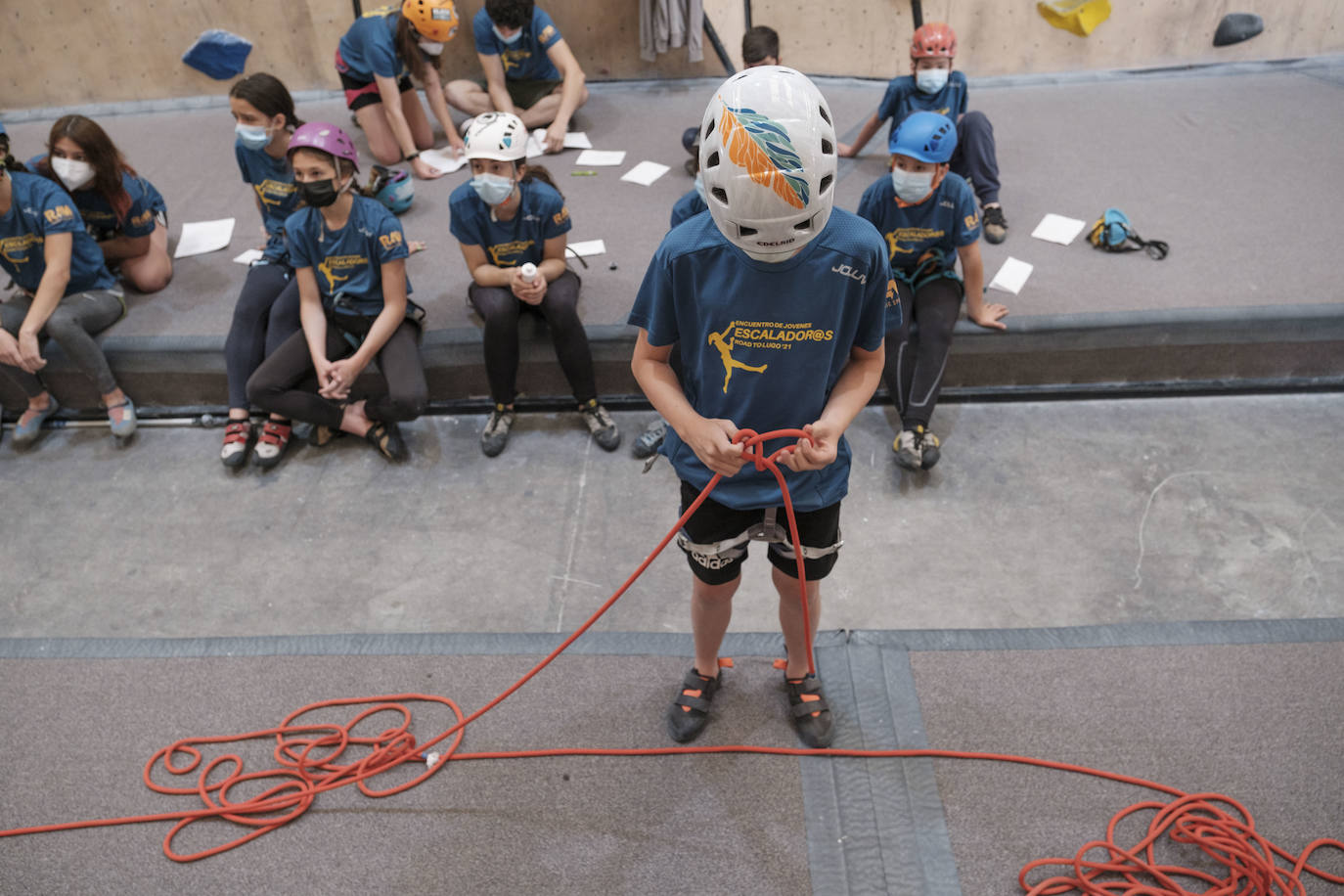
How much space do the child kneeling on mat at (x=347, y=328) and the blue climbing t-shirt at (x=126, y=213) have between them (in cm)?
89

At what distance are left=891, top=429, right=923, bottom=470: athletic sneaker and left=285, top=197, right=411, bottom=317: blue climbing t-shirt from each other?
1.75 meters

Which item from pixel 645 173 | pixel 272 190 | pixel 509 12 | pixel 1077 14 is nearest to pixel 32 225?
pixel 272 190

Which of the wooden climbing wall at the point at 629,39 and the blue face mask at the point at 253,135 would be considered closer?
the blue face mask at the point at 253,135

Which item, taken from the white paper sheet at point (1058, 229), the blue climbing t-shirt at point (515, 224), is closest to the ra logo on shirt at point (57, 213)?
the blue climbing t-shirt at point (515, 224)

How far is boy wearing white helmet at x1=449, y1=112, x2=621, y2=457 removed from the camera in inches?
110

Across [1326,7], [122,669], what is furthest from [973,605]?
[1326,7]

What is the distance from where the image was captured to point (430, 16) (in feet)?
12.7

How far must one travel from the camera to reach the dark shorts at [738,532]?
65.5 inches

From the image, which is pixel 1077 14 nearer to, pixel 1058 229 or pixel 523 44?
pixel 1058 229

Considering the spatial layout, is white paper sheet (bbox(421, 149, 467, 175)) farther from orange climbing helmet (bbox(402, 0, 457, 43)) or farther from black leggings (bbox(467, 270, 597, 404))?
black leggings (bbox(467, 270, 597, 404))

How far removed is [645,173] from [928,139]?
1.83m

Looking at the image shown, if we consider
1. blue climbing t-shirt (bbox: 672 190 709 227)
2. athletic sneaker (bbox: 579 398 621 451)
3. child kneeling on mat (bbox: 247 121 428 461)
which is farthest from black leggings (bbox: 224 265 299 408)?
blue climbing t-shirt (bbox: 672 190 709 227)

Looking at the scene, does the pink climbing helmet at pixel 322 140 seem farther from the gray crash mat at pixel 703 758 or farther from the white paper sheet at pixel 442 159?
the white paper sheet at pixel 442 159

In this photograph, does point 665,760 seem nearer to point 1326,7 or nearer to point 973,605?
point 973,605
